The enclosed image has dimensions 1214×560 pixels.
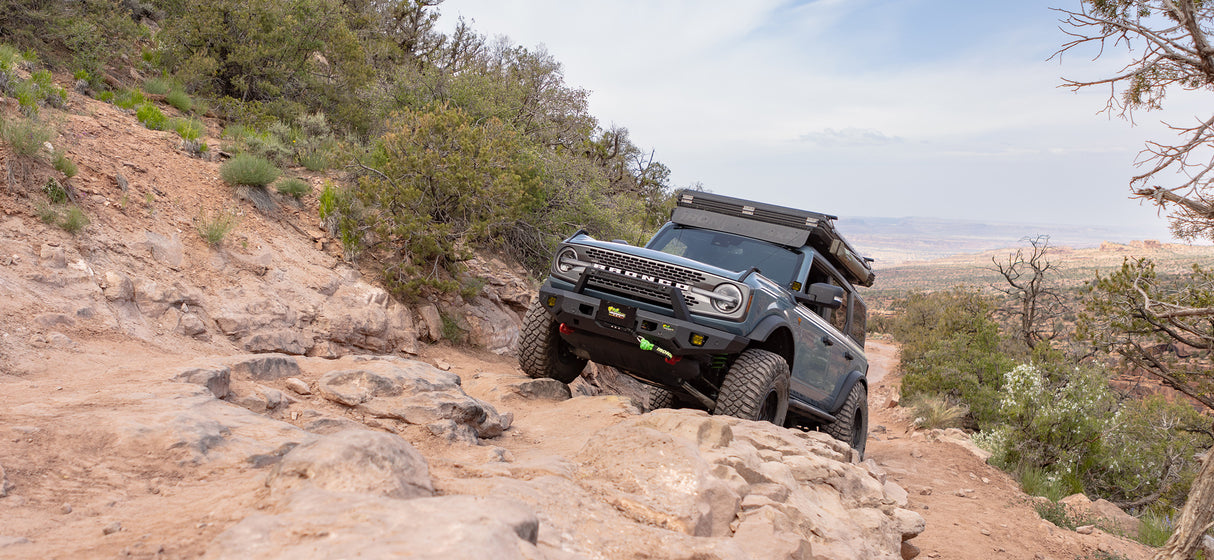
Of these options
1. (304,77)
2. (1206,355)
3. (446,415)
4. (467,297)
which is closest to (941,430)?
(1206,355)

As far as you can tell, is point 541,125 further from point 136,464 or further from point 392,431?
point 136,464

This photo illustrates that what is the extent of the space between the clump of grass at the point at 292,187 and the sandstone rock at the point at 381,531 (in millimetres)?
7563

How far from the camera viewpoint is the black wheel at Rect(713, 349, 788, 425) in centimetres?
549

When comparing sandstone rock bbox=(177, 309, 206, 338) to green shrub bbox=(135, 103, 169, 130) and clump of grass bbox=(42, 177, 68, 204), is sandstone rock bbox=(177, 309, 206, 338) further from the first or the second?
green shrub bbox=(135, 103, 169, 130)

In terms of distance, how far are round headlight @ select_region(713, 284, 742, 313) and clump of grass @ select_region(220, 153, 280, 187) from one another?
6252 millimetres

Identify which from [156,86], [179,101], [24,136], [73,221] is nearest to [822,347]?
[73,221]

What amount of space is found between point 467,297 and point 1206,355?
986cm

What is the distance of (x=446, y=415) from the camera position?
15.4ft

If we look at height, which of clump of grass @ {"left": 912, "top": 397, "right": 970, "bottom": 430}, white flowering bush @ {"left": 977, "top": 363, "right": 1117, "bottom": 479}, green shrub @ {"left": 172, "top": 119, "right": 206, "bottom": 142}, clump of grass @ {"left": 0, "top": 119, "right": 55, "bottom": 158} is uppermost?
green shrub @ {"left": 172, "top": 119, "right": 206, "bottom": 142}

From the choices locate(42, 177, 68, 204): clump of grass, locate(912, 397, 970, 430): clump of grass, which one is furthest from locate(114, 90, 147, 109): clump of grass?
locate(912, 397, 970, 430): clump of grass

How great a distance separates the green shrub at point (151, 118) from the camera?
9297 mm

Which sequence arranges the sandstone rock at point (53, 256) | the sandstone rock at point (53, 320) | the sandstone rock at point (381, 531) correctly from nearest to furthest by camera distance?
the sandstone rock at point (381, 531) < the sandstone rock at point (53, 320) < the sandstone rock at point (53, 256)

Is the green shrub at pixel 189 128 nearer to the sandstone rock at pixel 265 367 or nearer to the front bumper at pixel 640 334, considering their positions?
the sandstone rock at pixel 265 367

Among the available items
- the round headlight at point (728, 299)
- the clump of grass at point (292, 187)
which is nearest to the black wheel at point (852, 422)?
the round headlight at point (728, 299)
